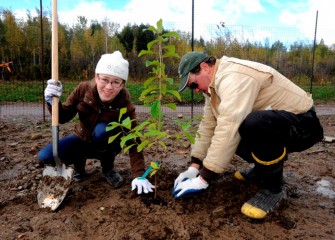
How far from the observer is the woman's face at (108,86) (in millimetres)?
2525

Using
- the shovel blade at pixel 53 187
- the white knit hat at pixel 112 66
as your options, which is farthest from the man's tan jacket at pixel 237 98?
the shovel blade at pixel 53 187

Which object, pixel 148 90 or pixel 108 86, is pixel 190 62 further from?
pixel 108 86

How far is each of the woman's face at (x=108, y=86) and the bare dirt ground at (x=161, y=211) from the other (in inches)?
31.3

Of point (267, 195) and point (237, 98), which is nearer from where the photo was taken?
point (237, 98)

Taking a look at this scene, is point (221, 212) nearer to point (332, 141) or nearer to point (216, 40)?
point (332, 141)

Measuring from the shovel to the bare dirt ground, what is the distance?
0.24ft

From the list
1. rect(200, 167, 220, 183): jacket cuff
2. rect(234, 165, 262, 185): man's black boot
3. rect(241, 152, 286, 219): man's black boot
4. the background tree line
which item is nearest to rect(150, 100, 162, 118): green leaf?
rect(200, 167, 220, 183): jacket cuff

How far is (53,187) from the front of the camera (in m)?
2.55

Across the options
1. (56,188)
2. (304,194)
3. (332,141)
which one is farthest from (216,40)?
(56,188)

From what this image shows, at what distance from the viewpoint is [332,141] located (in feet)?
15.5

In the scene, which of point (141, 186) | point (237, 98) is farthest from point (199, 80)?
point (141, 186)

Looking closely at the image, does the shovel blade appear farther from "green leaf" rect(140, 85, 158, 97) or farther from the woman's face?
"green leaf" rect(140, 85, 158, 97)

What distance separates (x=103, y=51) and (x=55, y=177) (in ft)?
31.1

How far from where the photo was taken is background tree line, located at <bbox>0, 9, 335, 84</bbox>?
977 cm
